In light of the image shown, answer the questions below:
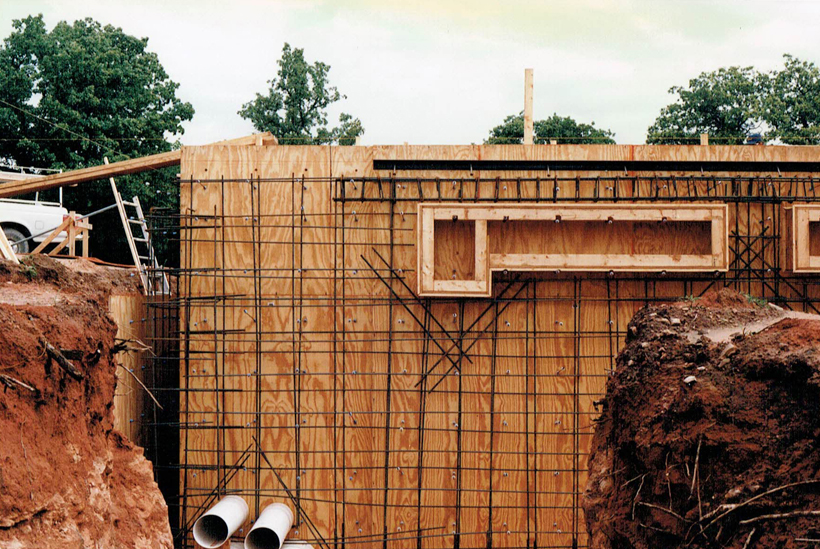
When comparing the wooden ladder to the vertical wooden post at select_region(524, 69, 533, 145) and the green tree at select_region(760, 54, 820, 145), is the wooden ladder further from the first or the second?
the green tree at select_region(760, 54, 820, 145)

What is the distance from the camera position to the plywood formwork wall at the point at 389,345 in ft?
34.3

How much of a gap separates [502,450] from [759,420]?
6.76 metres

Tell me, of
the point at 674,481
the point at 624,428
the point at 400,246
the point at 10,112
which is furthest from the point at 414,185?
the point at 10,112

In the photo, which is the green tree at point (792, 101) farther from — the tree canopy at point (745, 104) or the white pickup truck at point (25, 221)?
the white pickup truck at point (25, 221)

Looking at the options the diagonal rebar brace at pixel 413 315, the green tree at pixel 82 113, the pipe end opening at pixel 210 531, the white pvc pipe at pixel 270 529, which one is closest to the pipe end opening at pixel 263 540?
the white pvc pipe at pixel 270 529

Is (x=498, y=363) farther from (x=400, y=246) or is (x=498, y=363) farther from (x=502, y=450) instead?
(x=400, y=246)

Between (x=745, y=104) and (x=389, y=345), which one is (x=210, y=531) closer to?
(x=389, y=345)

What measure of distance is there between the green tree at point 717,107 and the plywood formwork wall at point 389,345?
23.3 meters

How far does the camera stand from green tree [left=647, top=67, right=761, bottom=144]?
31.7 meters

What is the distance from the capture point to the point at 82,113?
26484 millimetres

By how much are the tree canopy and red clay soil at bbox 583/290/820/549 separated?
27156 mm

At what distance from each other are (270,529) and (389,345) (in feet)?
10.2

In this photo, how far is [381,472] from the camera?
10.5 m

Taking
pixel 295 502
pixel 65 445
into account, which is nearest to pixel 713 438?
pixel 65 445
